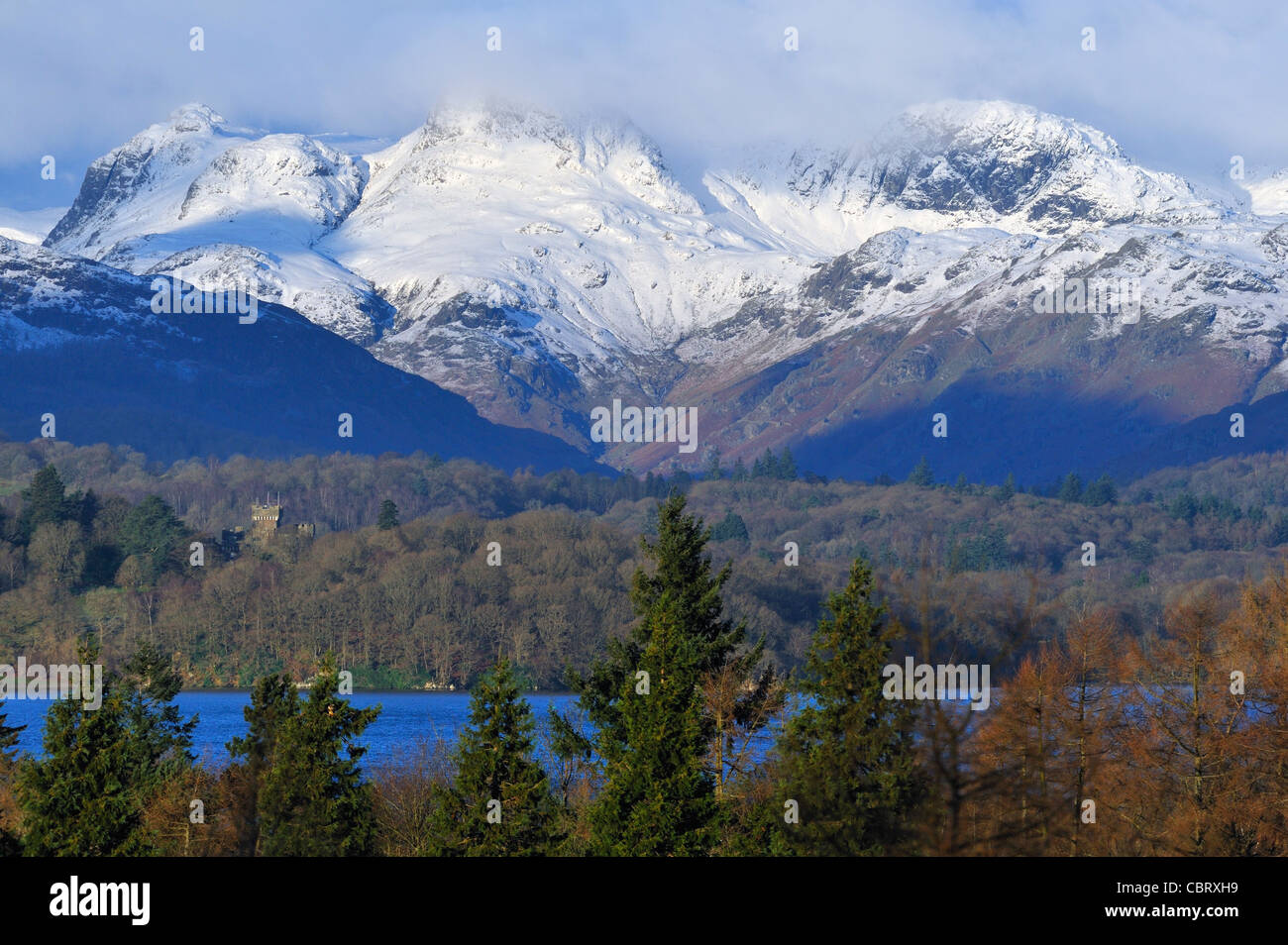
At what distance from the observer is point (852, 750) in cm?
4244

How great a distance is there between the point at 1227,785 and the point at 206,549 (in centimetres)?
16346

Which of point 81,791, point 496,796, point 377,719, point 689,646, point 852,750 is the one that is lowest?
point 377,719

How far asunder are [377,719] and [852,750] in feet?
289

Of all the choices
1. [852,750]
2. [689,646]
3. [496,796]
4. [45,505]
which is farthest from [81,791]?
[45,505]

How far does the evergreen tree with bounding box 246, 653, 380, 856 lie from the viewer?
4497cm

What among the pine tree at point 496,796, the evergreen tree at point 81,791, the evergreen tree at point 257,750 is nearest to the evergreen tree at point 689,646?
the pine tree at point 496,796

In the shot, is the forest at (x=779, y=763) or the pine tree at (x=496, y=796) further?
the pine tree at (x=496, y=796)

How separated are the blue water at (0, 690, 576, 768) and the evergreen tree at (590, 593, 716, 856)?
96.6 feet

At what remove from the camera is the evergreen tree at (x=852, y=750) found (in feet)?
136

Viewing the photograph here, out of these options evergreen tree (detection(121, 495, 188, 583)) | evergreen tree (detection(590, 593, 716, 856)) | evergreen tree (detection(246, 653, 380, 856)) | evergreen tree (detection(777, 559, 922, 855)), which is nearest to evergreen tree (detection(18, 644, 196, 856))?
evergreen tree (detection(246, 653, 380, 856))

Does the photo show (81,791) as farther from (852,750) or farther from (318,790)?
(852,750)

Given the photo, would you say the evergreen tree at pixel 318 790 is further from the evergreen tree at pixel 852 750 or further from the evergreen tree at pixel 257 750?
the evergreen tree at pixel 852 750

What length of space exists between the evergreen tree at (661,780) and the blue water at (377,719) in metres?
29.5
